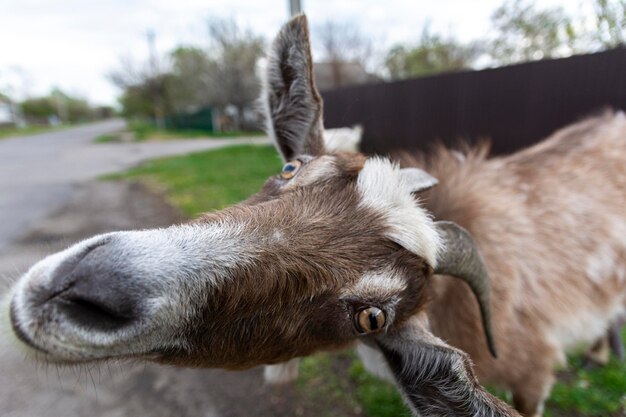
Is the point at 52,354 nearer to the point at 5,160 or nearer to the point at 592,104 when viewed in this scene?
the point at 592,104

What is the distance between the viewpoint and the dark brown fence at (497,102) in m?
5.80

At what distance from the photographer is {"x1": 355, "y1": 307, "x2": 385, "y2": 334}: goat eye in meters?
1.86

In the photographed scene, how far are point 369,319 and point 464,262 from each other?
773 mm

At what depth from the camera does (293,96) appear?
8.84 ft

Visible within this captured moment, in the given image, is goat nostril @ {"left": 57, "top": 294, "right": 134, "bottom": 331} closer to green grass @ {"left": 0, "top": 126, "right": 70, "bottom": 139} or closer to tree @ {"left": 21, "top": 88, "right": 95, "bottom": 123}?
green grass @ {"left": 0, "top": 126, "right": 70, "bottom": 139}

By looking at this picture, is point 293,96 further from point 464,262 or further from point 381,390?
point 381,390

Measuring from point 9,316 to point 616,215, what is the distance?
4.25 m

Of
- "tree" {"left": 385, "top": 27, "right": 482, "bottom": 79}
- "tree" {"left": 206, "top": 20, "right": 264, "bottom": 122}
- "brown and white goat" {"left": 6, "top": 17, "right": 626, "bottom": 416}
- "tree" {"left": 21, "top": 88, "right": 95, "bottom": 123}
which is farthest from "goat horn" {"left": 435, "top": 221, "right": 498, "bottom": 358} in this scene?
"tree" {"left": 21, "top": 88, "right": 95, "bottom": 123}

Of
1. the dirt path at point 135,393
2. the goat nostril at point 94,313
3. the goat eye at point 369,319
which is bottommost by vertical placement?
the dirt path at point 135,393

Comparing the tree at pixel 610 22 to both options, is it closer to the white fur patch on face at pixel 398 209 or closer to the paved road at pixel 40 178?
the white fur patch on face at pixel 398 209

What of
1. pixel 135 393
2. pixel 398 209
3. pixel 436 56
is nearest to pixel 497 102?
pixel 398 209

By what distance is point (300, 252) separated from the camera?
1720mm

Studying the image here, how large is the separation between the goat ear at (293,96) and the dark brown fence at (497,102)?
1.70 m

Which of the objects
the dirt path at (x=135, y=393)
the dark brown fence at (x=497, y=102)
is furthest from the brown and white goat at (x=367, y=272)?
the dark brown fence at (x=497, y=102)
